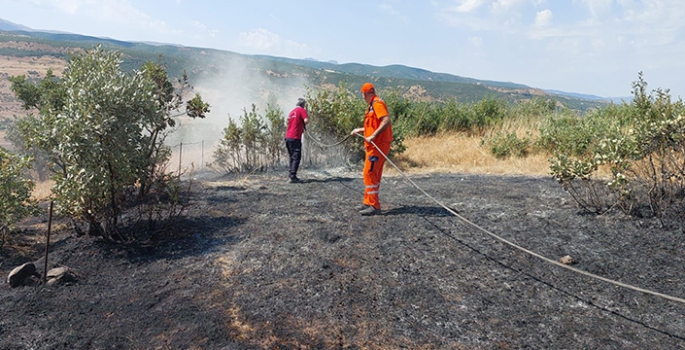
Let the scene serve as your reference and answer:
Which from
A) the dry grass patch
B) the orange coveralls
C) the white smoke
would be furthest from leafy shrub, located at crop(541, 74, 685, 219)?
the white smoke

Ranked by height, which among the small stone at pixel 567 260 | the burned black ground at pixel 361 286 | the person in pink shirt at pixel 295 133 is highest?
the person in pink shirt at pixel 295 133

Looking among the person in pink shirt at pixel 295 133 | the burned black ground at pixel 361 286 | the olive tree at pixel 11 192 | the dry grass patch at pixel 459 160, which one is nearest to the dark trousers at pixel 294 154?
the person in pink shirt at pixel 295 133

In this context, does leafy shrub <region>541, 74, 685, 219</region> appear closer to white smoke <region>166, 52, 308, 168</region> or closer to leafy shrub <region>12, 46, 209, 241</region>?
leafy shrub <region>12, 46, 209, 241</region>

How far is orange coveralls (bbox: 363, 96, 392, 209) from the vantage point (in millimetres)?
5480

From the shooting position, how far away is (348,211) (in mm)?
5820

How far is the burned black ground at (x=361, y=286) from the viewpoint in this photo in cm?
295

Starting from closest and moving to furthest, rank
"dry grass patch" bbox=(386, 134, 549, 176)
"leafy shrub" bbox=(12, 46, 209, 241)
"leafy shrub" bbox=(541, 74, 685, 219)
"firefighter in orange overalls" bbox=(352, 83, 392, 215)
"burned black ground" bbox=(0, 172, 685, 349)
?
"burned black ground" bbox=(0, 172, 685, 349) < "leafy shrub" bbox=(12, 46, 209, 241) < "leafy shrub" bbox=(541, 74, 685, 219) < "firefighter in orange overalls" bbox=(352, 83, 392, 215) < "dry grass patch" bbox=(386, 134, 549, 176)

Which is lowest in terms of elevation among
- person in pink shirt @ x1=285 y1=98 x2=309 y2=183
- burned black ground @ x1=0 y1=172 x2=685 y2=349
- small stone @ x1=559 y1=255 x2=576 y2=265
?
burned black ground @ x1=0 y1=172 x2=685 y2=349

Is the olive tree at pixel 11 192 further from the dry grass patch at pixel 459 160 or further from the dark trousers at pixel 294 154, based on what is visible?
the dry grass patch at pixel 459 160

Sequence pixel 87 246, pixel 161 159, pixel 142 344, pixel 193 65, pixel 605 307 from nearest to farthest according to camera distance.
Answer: pixel 142 344 < pixel 605 307 < pixel 87 246 < pixel 161 159 < pixel 193 65

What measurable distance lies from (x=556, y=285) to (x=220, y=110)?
112 feet

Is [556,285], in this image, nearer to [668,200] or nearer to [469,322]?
[469,322]

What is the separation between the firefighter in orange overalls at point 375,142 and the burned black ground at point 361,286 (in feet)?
0.87

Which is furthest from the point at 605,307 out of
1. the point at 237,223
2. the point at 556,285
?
the point at 237,223
